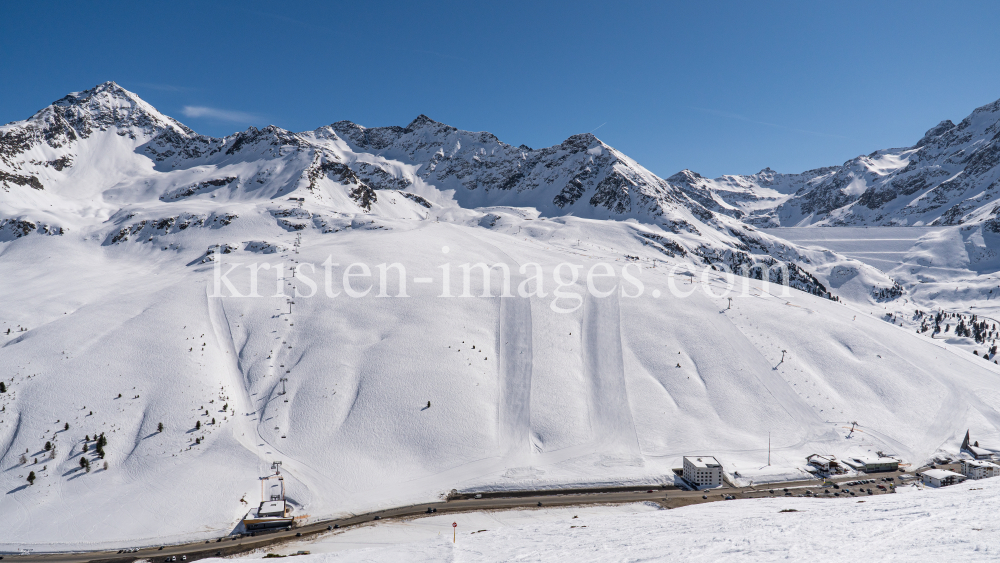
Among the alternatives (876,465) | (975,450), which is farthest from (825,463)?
(975,450)

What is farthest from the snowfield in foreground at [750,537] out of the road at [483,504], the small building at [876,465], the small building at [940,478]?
the small building at [876,465]

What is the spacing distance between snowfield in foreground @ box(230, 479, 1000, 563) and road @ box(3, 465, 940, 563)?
3.37 meters

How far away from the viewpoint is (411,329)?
7962cm

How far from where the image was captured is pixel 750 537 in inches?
1019

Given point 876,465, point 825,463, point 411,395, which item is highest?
point 411,395

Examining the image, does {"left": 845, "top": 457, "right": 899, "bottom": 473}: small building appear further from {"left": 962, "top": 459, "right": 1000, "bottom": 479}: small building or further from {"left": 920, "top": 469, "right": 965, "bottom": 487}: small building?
{"left": 962, "top": 459, "right": 1000, "bottom": 479}: small building

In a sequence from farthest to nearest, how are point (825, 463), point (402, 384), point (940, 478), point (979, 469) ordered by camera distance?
1. point (402, 384)
2. point (825, 463)
3. point (979, 469)
4. point (940, 478)

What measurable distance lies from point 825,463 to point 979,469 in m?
18.8

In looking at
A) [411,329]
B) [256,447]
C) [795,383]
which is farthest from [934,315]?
[256,447]

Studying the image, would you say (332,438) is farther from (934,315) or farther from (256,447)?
(934,315)

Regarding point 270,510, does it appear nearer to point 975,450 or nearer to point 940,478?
point 940,478

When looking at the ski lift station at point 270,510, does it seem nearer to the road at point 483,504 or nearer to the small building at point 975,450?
the road at point 483,504

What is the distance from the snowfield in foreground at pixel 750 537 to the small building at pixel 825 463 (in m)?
21.0

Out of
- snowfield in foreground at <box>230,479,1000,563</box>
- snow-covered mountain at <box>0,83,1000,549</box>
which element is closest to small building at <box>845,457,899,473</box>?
snow-covered mountain at <box>0,83,1000,549</box>
